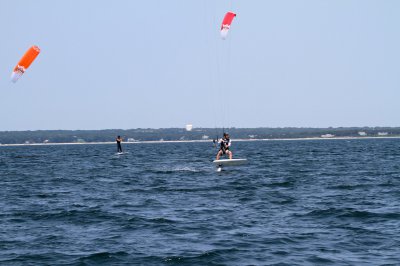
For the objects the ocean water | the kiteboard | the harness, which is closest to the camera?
the ocean water

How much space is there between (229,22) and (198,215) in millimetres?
24518

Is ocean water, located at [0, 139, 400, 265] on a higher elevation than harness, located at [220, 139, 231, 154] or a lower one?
lower

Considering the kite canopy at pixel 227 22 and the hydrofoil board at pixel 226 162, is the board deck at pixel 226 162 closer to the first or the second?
the hydrofoil board at pixel 226 162

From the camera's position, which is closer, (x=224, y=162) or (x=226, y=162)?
(x=224, y=162)

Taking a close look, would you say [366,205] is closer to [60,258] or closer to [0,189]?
[60,258]

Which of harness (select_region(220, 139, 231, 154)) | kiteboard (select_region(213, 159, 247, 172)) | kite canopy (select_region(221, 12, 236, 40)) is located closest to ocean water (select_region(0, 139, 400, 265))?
harness (select_region(220, 139, 231, 154))

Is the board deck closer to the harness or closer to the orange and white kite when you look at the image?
the harness

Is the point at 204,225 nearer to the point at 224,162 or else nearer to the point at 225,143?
the point at 225,143

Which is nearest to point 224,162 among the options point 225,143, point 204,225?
point 225,143

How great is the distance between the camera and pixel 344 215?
19250 millimetres

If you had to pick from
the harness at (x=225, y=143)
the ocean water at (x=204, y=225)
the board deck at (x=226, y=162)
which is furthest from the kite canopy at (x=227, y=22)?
the ocean water at (x=204, y=225)

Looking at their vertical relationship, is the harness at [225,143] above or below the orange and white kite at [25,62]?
below

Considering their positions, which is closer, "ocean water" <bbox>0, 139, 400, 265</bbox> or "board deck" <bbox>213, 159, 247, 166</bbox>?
"ocean water" <bbox>0, 139, 400, 265</bbox>

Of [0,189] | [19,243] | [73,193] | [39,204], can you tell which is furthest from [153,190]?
[19,243]
